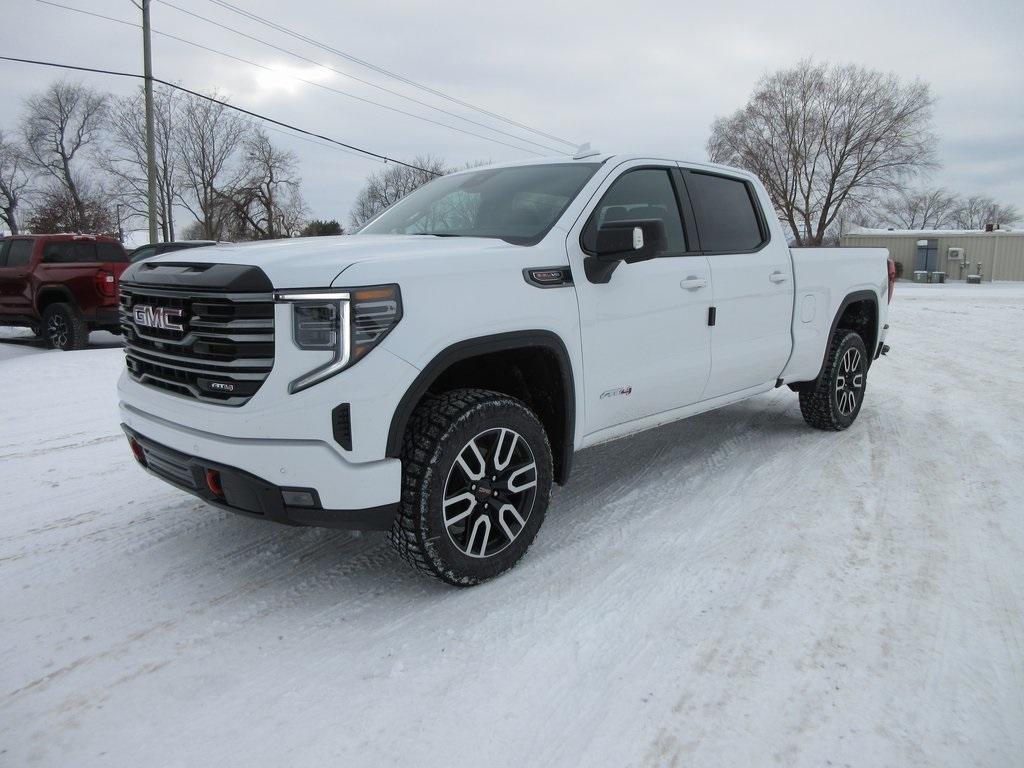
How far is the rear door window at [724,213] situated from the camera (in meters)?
4.34

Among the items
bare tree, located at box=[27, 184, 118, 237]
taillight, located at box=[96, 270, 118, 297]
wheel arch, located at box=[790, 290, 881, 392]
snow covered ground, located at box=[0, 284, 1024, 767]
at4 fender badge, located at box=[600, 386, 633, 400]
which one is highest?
bare tree, located at box=[27, 184, 118, 237]

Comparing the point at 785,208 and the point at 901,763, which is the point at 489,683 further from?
the point at 785,208

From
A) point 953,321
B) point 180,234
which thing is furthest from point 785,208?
point 180,234

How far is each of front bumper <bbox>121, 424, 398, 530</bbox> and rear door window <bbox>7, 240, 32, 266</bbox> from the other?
1075 centimetres

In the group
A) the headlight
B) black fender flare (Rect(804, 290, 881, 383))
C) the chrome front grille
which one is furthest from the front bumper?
black fender flare (Rect(804, 290, 881, 383))

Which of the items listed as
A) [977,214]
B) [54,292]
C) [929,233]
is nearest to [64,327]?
[54,292]

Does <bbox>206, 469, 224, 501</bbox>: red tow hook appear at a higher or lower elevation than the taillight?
lower

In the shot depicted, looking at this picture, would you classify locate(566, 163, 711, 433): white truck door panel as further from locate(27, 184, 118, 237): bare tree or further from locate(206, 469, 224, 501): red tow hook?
locate(27, 184, 118, 237): bare tree

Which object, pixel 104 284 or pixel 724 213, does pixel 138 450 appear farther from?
pixel 104 284

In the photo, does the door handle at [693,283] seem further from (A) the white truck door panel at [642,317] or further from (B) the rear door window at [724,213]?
(B) the rear door window at [724,213]

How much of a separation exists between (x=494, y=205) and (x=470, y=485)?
1.62 meters

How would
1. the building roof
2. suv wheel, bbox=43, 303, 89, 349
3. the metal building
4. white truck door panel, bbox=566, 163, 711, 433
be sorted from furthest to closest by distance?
the building roof → the metal building → suv wheel, bbox=43, 303, 89, 349 → white truck door panel, bbox=566, 163, 711, 433

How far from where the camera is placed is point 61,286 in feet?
35.6

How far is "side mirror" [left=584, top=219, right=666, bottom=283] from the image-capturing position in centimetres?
322
